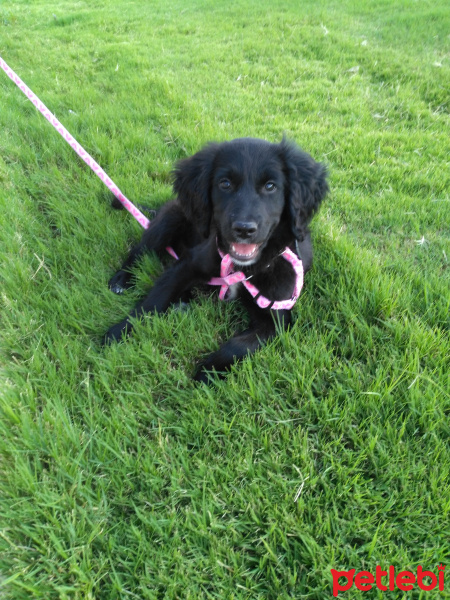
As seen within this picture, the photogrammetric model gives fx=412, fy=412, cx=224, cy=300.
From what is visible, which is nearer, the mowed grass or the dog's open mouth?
the mowed grass

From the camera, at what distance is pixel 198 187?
214cm

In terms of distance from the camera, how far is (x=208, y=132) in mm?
3418

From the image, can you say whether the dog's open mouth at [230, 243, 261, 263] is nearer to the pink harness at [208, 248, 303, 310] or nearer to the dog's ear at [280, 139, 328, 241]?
the pink harness at [208, 248, 303, 310]

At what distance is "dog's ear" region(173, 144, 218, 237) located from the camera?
2131 millimetres

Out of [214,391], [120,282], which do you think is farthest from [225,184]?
[214,391]

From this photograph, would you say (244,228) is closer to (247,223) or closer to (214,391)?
Result: (247,223)

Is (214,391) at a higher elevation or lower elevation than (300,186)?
lower

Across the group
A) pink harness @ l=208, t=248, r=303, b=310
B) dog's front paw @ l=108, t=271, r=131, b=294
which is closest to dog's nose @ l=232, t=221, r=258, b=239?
pink harness @ l=208, t=248, r=303, b=310

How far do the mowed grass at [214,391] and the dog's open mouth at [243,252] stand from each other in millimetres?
336

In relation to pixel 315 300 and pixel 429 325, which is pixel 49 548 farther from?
pixel 429 325

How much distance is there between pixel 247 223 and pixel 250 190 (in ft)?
0.94

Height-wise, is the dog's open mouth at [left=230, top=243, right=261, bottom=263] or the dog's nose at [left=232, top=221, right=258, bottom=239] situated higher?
the dog's nose at [left=232, top=221, right=258, bottom=239]

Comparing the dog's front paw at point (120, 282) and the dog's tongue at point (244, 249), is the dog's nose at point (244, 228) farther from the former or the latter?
the dog's front paw at point (120, 282)

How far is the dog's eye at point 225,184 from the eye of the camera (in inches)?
80.1
